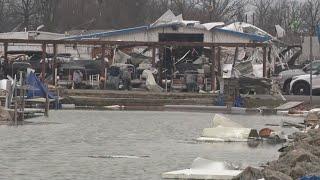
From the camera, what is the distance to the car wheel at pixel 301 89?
44197 mm

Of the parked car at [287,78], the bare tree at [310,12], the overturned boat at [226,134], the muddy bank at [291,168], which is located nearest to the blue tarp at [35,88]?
the overturned boat at [226,134]

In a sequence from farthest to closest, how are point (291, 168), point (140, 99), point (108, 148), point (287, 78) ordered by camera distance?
point (287, 78)
point (140, 99)
point (108, 148)
point (291, 168)

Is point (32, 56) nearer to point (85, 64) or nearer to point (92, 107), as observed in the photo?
point (85, 64)

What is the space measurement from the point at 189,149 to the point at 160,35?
3592 cm

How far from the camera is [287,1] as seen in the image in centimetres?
13238

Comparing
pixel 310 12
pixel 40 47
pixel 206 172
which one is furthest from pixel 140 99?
pixel 310 12

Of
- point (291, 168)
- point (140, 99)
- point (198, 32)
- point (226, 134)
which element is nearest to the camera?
point (291, 168)

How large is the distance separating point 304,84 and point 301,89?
1.55ft

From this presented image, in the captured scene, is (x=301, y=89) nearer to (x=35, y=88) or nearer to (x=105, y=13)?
(x=35, y=88)

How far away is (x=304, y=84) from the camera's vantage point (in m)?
44.4

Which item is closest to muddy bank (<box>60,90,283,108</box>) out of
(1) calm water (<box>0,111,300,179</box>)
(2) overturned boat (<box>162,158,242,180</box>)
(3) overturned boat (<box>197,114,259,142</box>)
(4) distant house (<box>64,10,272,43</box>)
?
(1) calm water (<box>0,111,300,179</box>)

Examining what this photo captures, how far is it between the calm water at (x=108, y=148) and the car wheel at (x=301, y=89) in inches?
472

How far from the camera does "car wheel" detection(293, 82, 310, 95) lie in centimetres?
4420

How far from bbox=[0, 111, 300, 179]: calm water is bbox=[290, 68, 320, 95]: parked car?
1167cm
